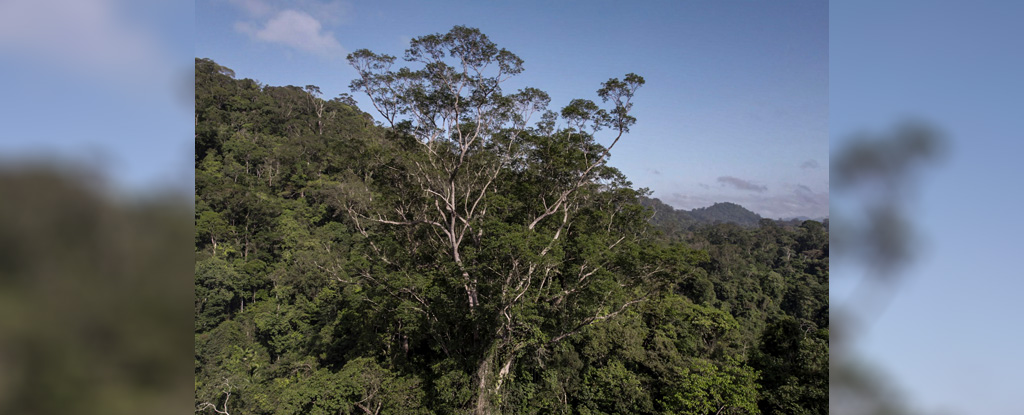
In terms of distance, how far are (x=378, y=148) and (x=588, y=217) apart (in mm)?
4950

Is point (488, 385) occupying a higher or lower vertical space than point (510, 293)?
lower

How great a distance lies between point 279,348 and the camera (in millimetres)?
15367

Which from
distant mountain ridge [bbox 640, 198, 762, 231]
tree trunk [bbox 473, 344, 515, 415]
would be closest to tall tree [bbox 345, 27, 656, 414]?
tree trunk [bbox 473, 344, 515, 415]
